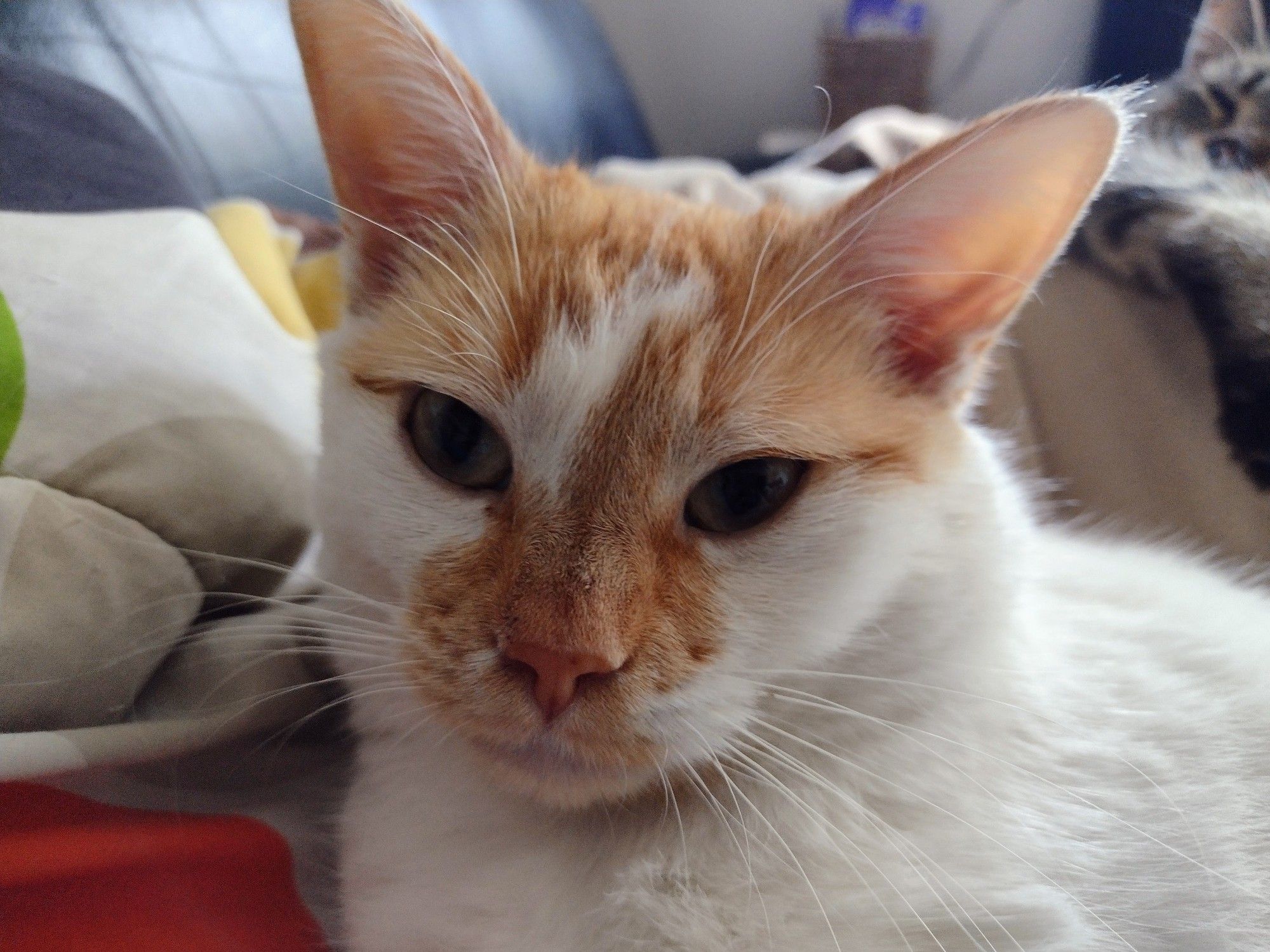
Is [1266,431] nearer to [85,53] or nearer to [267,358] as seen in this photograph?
[267,358]

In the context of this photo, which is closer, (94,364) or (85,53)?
(94,364)

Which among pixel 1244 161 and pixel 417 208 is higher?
pixel 1244 161

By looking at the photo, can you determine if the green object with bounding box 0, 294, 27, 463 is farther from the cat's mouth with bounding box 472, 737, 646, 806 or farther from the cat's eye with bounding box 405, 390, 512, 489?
the cat's mouth with bounding box 472, 737, 646, 806

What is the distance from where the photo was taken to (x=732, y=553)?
77cm

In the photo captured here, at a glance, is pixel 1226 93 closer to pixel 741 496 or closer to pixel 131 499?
pixel 741 496

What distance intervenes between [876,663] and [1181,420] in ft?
2.86

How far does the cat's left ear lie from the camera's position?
76 centimetres

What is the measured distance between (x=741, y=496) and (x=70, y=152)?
921mm

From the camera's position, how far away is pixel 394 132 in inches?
36.1

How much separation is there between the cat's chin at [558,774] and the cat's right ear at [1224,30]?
1.76m

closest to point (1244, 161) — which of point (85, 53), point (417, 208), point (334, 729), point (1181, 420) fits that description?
point (1181, 420)

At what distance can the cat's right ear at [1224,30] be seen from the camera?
155 centimetres

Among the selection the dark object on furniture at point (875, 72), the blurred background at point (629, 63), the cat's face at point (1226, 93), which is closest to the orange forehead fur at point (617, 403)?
the blurred background at point (629, 63)

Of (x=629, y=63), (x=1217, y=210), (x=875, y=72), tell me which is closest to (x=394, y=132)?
(x=1217, y=210)
